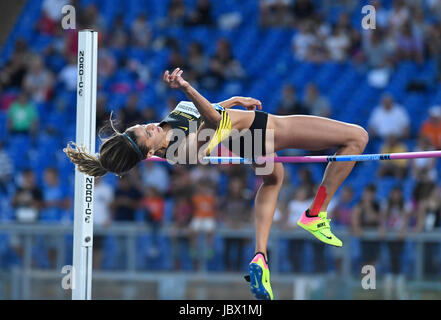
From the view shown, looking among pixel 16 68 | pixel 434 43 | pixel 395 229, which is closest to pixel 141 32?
pixel 16 68

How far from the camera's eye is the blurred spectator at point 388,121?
11062 millimetres

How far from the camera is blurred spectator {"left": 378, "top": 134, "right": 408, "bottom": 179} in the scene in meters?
10.4

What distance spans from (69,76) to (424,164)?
6.07m

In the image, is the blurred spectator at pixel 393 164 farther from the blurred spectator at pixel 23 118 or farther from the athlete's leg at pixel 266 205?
the blurred spectator at pixel 23 118

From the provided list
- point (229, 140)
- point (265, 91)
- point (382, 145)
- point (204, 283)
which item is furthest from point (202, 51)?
point (229, 140)

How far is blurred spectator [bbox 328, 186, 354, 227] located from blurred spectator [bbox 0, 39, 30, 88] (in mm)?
6243

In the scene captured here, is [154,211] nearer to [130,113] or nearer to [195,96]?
[130,113]

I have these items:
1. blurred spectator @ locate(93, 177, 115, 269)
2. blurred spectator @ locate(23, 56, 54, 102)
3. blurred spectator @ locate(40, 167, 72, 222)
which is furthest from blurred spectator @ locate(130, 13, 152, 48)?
blurred spectator @ locate(93, 177, 115, 269)

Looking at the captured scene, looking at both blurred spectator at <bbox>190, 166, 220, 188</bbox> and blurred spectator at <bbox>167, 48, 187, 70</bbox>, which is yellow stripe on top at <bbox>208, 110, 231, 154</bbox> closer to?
blurred spectator at <bbox>190, 166, 220, 188</bbox>

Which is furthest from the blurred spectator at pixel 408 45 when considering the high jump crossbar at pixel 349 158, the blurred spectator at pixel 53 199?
the high jump crossbar at pixel 349 158

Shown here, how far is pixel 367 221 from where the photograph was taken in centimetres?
940

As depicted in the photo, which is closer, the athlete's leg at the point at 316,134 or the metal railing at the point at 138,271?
the athlete's leg at the point at 316,134

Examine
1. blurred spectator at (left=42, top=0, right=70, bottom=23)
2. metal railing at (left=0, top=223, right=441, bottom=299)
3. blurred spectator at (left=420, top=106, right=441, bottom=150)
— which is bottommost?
metal railing at (left=0, top=223, right=441, bottom=299)

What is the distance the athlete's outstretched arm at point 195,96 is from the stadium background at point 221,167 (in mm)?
3463
